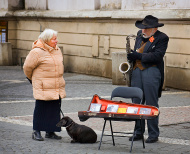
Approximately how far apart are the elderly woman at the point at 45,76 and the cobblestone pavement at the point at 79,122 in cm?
29

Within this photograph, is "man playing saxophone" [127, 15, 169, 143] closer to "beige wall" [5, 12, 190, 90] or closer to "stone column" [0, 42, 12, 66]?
"beige wall" [5, 12, 190, 90]

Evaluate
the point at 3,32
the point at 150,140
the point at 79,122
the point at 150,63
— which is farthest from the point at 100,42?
the point at 150,140

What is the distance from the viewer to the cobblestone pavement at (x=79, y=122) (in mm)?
6977

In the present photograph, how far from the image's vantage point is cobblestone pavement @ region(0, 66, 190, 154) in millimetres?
6977

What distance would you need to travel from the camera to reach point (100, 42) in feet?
56.9

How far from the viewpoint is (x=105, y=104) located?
6816mm

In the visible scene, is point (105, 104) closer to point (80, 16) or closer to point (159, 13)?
point (159, 13)

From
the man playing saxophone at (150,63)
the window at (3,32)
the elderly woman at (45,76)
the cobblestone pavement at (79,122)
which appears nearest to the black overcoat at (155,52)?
the man playing saxophone at (150,63)

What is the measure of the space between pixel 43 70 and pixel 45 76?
0.30 ft

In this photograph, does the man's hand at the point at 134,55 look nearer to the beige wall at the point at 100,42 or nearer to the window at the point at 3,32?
the beige wall at the point at 100,42

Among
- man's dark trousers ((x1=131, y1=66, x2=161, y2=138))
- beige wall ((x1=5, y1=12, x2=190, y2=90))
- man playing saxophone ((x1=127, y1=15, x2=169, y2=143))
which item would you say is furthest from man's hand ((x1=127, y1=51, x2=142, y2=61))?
beige wall ((x1=5, y1=12, x2=190, y2=90))

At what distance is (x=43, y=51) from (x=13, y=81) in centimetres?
849

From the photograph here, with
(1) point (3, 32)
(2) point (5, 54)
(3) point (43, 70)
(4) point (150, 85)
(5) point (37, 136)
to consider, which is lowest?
(2) point (5, 54)

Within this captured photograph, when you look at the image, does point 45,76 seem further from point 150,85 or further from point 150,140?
point 150,140
